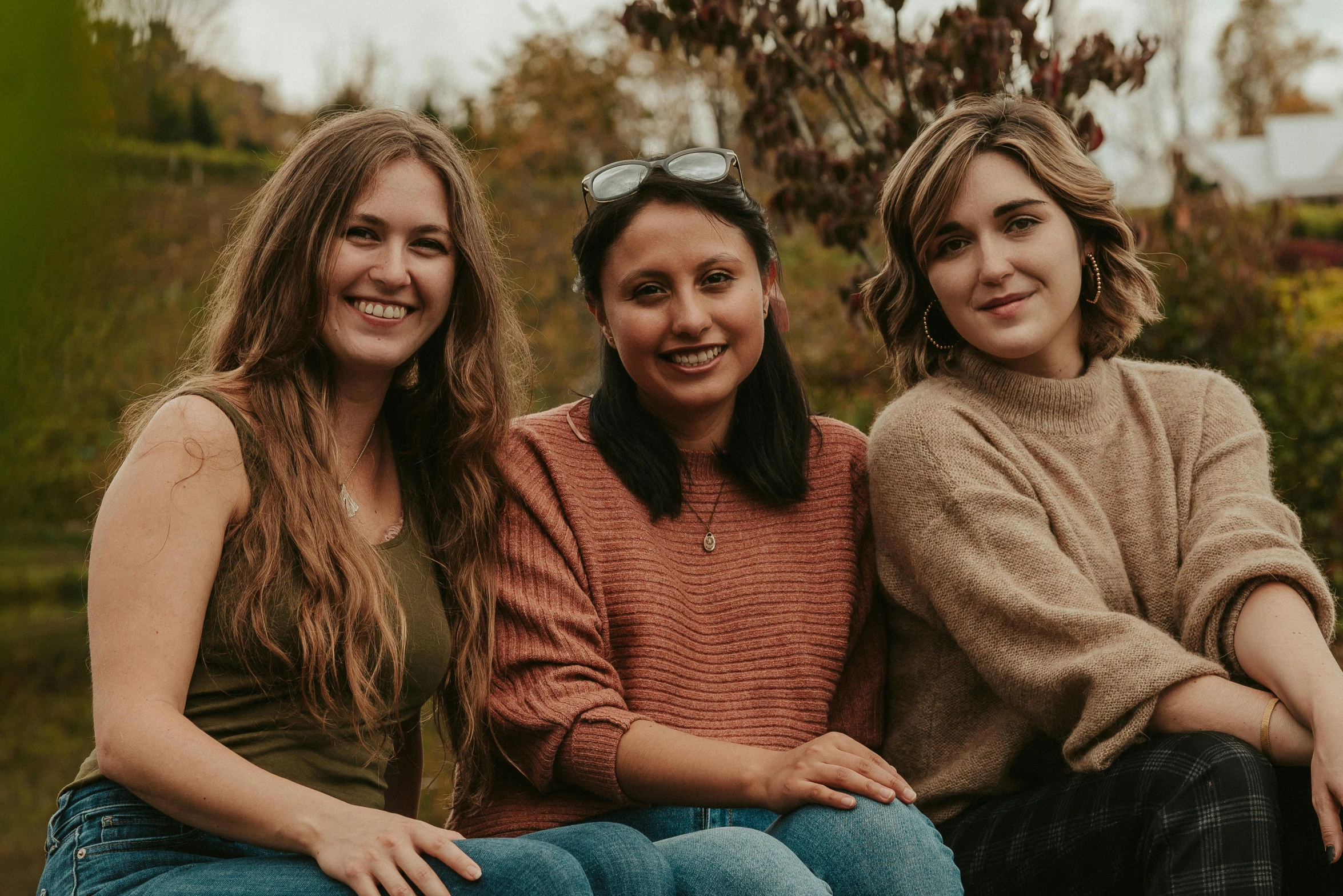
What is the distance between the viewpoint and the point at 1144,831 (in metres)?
2.03

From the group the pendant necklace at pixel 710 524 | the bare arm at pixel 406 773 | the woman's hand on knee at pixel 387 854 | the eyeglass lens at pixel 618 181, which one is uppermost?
the eyeglass lens at pixel 618 181

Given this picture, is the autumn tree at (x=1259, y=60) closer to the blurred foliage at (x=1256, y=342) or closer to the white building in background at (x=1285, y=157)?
the white building in background at (x=1285, y=157)

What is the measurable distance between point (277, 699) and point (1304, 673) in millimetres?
1569

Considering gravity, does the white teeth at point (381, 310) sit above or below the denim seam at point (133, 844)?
above

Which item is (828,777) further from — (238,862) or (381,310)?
(381,310)

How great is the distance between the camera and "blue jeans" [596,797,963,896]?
1.86 metres

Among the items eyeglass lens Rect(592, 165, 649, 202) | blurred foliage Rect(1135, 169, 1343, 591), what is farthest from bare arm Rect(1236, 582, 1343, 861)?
blurred foliage Rect(1135, 169, 1343, 591)

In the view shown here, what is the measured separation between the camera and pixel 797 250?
8.75 meters

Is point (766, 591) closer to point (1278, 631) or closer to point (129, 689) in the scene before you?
point (1278, 631)

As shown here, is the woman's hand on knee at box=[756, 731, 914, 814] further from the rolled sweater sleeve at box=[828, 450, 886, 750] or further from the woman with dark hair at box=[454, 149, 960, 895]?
the rolled sweater sleeve at box=[828, 450, 886, 750]

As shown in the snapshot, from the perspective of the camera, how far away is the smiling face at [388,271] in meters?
2.18

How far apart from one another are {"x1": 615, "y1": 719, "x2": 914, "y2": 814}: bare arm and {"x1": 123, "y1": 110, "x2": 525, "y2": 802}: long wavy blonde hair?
305 millimetres

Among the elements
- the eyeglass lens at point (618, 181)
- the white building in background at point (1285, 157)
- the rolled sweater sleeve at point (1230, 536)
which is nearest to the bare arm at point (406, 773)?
the eyeglass lens at point (618, 181)

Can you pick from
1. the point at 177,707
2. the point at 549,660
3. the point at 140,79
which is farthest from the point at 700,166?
the point at 140,79
